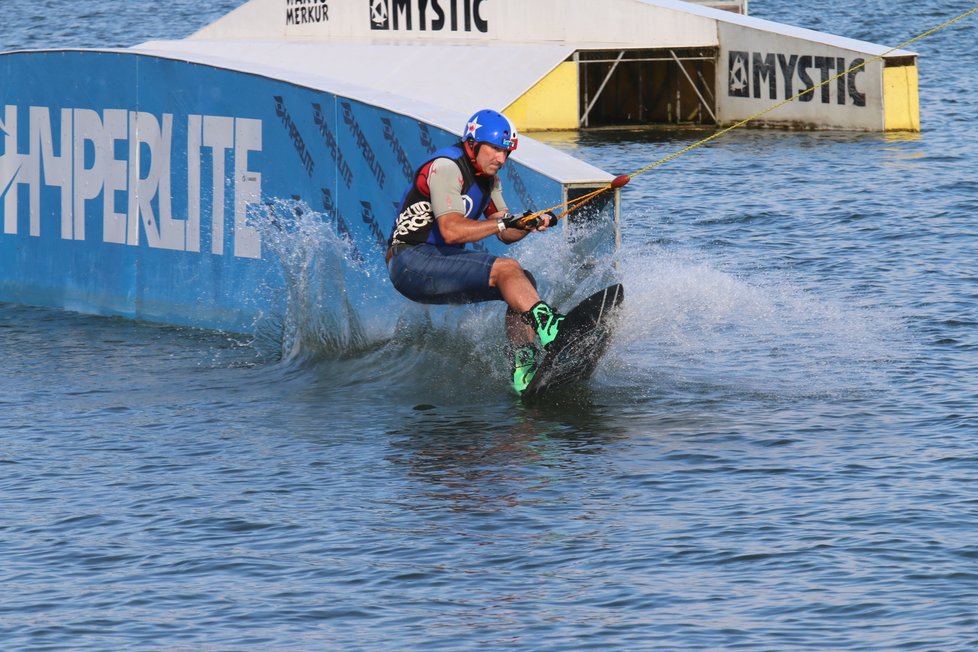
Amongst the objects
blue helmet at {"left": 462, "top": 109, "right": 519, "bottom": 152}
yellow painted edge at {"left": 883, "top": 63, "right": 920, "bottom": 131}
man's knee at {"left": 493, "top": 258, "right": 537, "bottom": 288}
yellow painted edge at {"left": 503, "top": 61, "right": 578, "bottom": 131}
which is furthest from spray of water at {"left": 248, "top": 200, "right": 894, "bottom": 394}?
yellow painted edge at {"left": 503, "top": 61, "right": 578, "bottom": 131}

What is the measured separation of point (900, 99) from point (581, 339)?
75.6 ft

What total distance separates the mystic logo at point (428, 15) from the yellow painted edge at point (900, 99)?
9.13 metres

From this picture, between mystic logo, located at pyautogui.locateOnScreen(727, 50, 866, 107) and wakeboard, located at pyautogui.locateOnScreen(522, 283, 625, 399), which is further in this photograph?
mystic logo, located at pyautogui.locateOnScreen(727, 50, 866, 107)

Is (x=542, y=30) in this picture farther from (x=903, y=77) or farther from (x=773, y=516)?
(x=773, y=516)

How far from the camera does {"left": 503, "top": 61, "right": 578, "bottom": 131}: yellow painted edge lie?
116 feet

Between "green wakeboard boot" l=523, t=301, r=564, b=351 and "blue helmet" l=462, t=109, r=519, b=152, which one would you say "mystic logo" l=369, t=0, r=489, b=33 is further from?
"green wakeboard boot" l=523, t=301, r=564, b=351

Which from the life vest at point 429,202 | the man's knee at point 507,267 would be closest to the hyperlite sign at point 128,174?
the life vest at point 429,202

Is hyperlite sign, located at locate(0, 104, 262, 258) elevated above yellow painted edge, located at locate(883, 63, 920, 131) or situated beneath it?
situated beneath

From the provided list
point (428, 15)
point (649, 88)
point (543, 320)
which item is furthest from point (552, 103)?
point (543, 320)

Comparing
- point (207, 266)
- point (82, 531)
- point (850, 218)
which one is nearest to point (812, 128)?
point (850, 218)

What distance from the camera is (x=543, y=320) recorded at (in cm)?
1116

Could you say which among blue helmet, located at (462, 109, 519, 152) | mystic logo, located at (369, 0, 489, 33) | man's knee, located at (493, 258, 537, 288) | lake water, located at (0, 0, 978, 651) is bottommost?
lake water, located at (0, 0, 978, 651)

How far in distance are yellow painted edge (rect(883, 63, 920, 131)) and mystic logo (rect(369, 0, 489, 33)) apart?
913 cm

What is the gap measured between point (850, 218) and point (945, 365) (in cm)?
963
